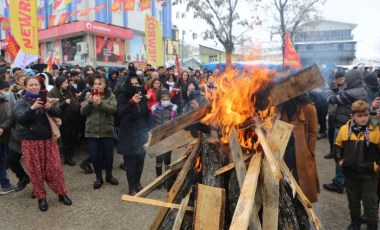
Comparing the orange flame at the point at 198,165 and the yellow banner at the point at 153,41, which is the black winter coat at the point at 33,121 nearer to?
the orange flame at the point at 198,165

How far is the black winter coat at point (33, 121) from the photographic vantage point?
4.31 metres

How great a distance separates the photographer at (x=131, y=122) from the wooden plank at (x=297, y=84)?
8.72 ft

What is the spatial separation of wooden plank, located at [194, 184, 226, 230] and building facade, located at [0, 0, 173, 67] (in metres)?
20.7

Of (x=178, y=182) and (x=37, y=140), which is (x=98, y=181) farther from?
(x=178, y=182)

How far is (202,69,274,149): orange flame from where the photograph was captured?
262cm

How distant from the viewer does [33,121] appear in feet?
14.4

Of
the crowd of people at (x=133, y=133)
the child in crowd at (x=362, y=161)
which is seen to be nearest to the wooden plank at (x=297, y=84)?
the crowd of people at (x=133, y=133)

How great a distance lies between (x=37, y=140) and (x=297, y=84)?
3693 millimetres

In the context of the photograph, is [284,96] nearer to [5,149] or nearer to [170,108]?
[170,108]

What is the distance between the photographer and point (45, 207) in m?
4.55

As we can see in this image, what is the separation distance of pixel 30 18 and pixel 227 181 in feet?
25.4

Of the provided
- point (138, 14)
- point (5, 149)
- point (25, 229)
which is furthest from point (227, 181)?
point (138, 14)

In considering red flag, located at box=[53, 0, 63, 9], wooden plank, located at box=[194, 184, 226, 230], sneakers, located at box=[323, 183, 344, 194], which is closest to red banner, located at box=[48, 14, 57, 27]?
red flag, located at box=[53, 0, 63, 9]

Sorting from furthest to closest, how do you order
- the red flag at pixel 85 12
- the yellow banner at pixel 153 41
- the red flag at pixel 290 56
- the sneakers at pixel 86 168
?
the red flag at pixel 85 12 → the yellow banner at pixel 153 41 → the red flag at pixel 290 56 → the sneakers at pixel 86 168
